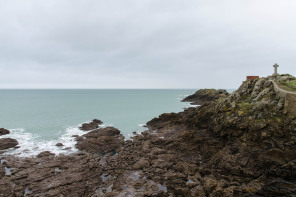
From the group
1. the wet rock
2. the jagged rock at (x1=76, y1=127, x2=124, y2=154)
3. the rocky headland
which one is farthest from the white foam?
the rocky headland

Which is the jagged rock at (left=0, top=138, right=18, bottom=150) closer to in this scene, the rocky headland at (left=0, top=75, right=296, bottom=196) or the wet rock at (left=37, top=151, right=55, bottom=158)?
the rocky headland at (left=0, top=75, right=296, bottom=196)

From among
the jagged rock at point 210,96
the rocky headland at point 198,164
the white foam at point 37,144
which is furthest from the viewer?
the jagged rock at point 210,96

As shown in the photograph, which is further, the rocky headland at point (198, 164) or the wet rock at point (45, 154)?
the wet rock at point (45, 154)

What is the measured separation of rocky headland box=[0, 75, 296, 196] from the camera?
47.0ft

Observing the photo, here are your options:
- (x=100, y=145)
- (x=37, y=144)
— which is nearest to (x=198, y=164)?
(x=100, y=145)

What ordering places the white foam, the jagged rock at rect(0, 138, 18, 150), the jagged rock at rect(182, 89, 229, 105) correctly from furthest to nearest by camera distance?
the jagged rock at rect(182, 89, 229, 105) → the jagged rock at rect(0, 138, 18, 150) → the white foam

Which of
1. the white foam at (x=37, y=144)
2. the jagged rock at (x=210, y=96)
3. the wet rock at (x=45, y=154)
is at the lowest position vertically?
the white foam at (x=37, y=144)

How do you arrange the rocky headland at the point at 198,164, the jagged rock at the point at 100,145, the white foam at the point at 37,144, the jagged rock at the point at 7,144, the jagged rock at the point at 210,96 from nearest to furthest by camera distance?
the rocky headland at the point at 198,164 < the white foam at the point at 37,144 < the jagged rock at the point at 100,145 < the jagged rock at the point at 7,144 < the jagged rock at the point at 210,96

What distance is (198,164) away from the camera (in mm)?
18797

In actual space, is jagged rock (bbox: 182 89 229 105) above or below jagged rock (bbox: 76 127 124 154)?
above

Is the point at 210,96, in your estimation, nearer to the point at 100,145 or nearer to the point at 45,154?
the point at 100,145

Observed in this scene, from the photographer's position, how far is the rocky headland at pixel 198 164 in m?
14.3

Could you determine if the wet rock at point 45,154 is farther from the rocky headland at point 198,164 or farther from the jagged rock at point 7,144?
the jagged rock at point 7,144

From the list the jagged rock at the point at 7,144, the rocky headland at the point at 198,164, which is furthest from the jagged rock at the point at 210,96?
the jagged rock at the point at 7,144
